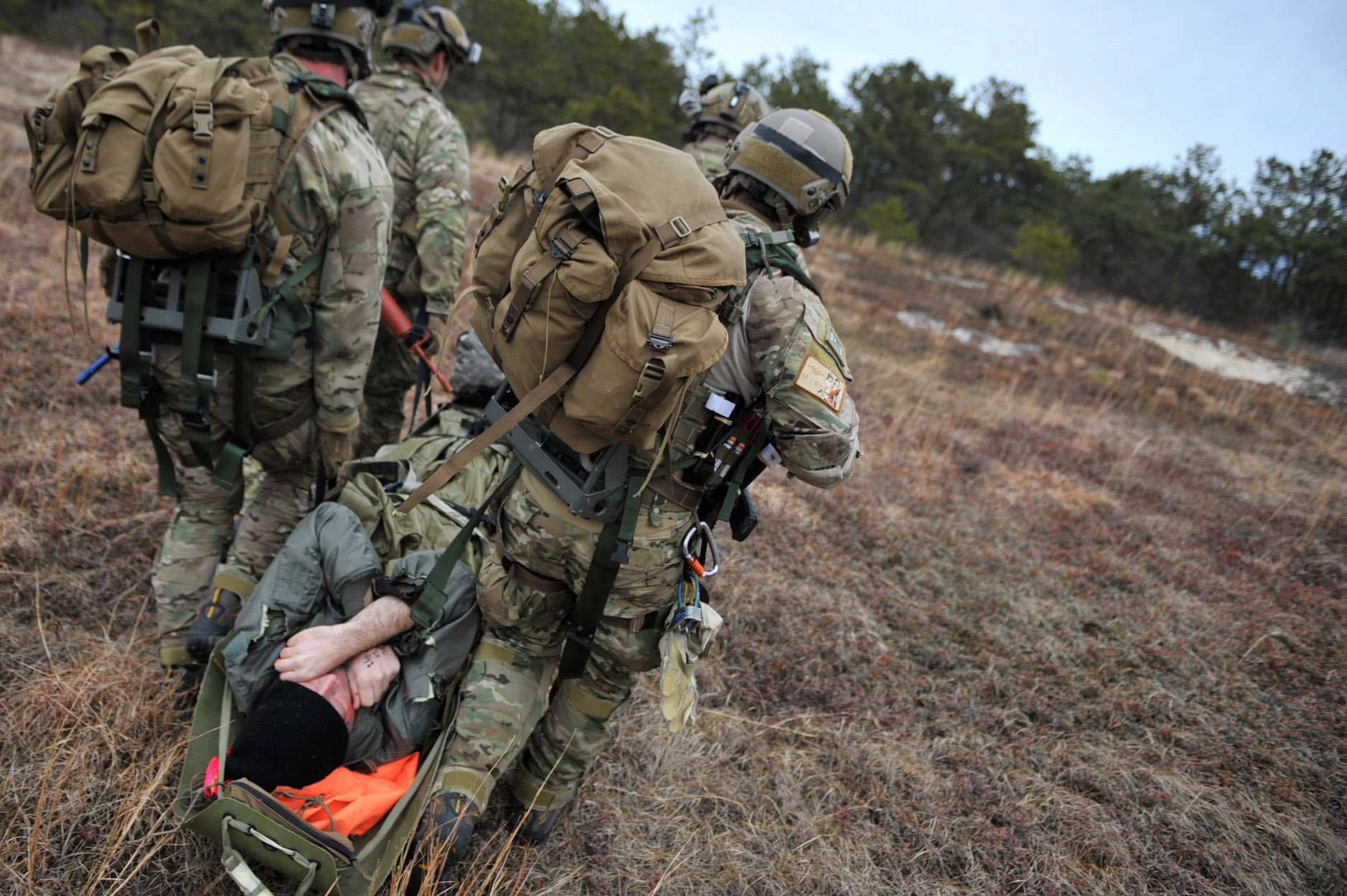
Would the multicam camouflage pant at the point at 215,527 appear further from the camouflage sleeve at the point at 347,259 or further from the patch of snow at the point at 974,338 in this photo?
the patch of snow at the point at 974,338

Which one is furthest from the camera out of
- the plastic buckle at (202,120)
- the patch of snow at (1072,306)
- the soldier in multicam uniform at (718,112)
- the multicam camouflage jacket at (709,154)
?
the patch of snow at (1072,306)

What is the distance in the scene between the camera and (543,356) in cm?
182

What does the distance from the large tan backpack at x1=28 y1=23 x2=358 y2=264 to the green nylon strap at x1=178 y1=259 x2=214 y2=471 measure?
0.09 m

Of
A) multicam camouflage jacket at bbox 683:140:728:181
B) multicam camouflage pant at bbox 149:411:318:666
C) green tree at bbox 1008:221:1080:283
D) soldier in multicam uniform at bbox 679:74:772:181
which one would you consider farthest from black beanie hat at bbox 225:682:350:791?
green tree at bbox 1008:221:1080:283

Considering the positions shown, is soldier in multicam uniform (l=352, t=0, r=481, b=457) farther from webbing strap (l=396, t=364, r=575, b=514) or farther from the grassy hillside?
webbing strap (l=396, t=364, r=575, b=514)

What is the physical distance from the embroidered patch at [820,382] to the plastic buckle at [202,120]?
1.95 metres

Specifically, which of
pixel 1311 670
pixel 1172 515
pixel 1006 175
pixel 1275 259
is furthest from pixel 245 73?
pixel 1006 175

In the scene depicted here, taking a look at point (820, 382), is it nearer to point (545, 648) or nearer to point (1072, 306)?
point (545, 648)

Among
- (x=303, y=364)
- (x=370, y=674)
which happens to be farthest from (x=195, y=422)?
(x=370, y=674)

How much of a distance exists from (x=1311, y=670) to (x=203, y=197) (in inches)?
241

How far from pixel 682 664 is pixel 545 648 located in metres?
0.57

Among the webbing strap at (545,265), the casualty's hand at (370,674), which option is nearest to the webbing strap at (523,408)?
the webbing strap at (545,265)

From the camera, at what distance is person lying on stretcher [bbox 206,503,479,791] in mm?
2115

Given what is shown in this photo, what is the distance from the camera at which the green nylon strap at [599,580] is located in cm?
215
